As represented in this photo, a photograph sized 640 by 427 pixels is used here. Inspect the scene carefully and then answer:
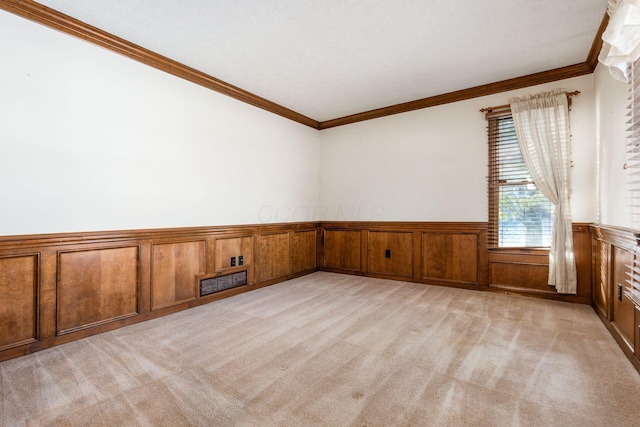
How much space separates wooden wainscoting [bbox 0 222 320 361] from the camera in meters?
2.22

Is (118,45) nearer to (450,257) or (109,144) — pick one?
(109,144)

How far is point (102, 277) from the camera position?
2.64 metres

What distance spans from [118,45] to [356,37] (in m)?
2.19

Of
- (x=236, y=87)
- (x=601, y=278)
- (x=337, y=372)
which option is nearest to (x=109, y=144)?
(x=236, y=87)

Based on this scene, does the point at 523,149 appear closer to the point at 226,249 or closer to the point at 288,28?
the point at 288,28

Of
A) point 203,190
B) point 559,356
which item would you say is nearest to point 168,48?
point 203,190

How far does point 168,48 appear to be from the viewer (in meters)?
2.91

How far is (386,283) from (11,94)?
4324mm

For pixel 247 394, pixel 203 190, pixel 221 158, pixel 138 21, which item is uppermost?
pixel 138 21

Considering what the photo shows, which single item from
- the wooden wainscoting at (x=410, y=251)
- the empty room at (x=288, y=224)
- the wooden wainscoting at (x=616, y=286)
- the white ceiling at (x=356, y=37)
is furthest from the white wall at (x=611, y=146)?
the wooden wainscoting at (x=410, y=251)

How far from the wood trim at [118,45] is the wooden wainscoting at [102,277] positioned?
1.68 m

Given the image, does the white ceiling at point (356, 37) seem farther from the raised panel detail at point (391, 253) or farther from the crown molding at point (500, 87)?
the raised panel detail at point (391, 253)

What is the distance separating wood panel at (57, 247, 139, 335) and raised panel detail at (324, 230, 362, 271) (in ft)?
9.95

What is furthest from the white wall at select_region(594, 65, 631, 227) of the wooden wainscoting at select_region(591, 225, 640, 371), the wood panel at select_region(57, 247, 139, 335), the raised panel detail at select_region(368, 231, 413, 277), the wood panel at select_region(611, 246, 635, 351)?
the wood panel at select_region(57, 247, 139, 335)
